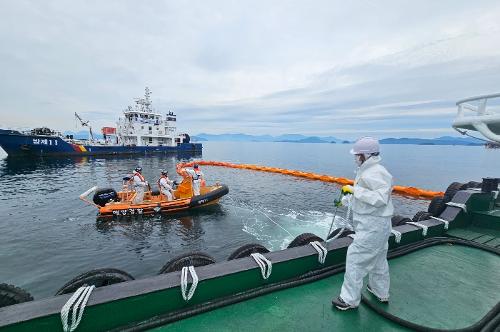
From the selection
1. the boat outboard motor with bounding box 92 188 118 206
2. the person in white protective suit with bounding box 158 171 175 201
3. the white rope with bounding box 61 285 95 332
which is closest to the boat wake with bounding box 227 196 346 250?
the person in white protective suit with bounding box 158 171 175 201

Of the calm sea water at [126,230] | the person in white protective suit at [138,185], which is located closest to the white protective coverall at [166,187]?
the person in white protective suit at [138,185]

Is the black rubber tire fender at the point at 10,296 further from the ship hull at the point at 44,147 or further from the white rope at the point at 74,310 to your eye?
the ship hull at the point at 44,147

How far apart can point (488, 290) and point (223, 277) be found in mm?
3859

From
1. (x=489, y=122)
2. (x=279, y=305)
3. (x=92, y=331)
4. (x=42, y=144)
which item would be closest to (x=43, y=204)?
(x=92, y=331)

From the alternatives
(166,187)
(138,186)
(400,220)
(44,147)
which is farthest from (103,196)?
(44,147)

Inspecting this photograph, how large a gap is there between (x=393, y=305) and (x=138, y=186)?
13.4 metres

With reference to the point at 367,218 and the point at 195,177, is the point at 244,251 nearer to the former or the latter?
the point at 367,218

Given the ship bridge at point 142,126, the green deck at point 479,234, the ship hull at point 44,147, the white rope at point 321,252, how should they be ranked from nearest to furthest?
the white rope at point 321,252, the green deck at point 479,234, the ship hull at point 44,147, the ship bridge at point 142,126

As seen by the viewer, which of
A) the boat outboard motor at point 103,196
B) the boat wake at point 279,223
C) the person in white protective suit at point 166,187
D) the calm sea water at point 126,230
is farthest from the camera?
the person in white protective suit at point 166,187

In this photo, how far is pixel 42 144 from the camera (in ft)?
136

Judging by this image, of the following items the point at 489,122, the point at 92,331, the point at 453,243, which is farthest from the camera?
the point at 489,122

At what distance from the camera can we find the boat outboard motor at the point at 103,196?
542 inches

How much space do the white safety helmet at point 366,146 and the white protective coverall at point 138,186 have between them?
42.3 feet

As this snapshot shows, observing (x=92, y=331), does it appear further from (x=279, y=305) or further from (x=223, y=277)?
(x=279, y=305)
